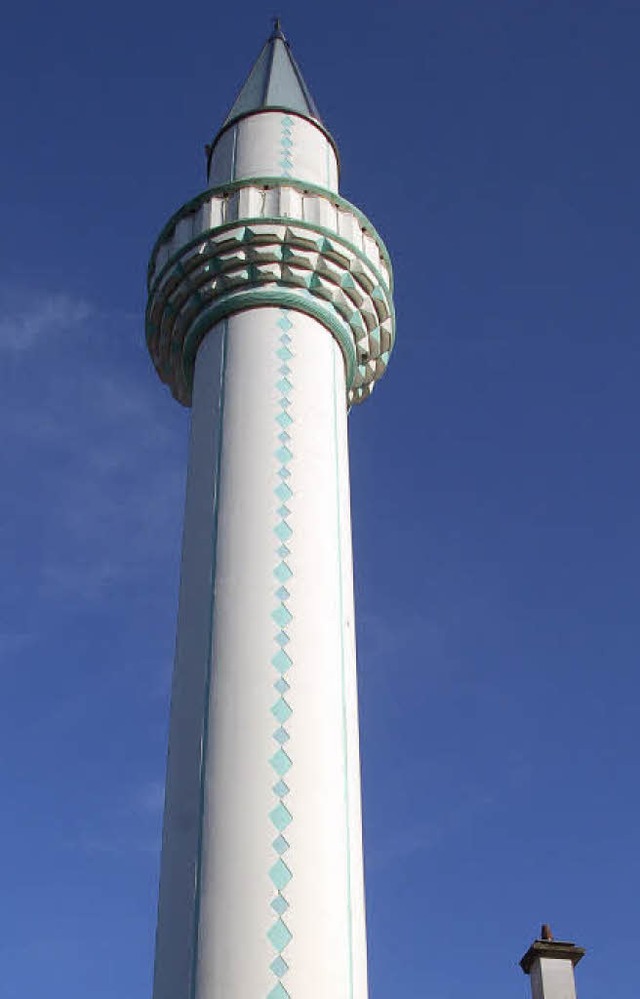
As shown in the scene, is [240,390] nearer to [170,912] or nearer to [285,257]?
[285,257]

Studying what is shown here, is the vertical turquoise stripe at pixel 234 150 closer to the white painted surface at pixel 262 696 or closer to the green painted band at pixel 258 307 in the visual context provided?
the green painted band at pixel 258 307

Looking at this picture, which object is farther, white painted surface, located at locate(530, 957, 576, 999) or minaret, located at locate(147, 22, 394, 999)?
white painted surface, located at locate(530, 957, 576, 999)

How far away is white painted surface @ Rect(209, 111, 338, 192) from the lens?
10594 mm

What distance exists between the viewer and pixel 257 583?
779cm

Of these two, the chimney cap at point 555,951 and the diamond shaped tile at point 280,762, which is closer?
the diamond shaped tile at point 280,762

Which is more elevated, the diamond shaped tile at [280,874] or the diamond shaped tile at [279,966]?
the diamond shaped tile at [280,874]

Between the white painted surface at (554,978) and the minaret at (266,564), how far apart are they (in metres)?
3.53

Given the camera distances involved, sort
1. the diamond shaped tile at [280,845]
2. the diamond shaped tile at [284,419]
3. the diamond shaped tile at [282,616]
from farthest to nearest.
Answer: the diamond shaped tile at [284,419], the diamond shaped tile at [282,616], the diamond shaped tile at [280,845]

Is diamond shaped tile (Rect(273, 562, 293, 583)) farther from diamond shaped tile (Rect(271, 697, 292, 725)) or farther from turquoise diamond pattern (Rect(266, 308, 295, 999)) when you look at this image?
→ diamond shaped tile (Rect(271, 697, 292, 725))

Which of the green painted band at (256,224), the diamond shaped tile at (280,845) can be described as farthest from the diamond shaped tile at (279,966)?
the green painted band at (256,224)

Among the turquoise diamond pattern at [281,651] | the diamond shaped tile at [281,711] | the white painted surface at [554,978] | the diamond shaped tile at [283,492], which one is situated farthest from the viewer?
the white painted surface at [554,978]

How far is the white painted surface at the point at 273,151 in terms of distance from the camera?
10.6 m

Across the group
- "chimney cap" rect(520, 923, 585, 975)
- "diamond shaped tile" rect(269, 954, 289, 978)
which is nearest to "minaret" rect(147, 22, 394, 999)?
"diamond shaped tile" rect(269, 954, 289, 978)

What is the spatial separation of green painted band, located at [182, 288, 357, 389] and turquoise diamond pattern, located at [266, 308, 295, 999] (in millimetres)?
122
